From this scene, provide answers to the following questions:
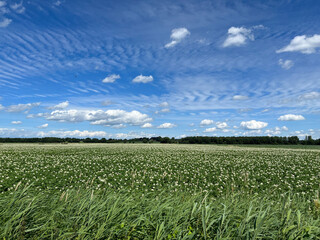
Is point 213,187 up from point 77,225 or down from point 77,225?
down

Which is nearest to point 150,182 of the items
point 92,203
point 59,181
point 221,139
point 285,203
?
point 59,181

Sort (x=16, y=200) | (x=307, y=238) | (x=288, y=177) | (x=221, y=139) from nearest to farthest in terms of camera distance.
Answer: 1. (x=307, y=238)
2. (x=16, y=200)
3. (x=288, y=177)
4. (x=221, y=139)

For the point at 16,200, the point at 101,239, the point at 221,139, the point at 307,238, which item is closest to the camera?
the point at 307,238

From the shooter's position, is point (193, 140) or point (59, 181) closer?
point (59, 181)

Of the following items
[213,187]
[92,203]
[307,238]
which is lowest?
[213,187]

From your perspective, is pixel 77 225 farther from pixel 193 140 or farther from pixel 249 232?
pixel 193 140

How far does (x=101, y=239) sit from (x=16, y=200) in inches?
97.3

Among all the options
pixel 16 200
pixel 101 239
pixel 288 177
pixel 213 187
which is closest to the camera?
pixel 101 239

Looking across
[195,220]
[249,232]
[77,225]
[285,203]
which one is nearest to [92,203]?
[77,225]

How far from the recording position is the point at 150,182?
13609 mm

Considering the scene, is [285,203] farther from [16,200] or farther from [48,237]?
[16,200]

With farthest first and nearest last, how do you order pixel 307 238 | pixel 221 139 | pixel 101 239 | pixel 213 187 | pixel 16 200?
pixel 221 139
pixel 213 187
pixel 16 200
pixel 101 239
pixel 307 238

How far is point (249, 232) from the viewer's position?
13.7ft

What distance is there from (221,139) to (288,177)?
291 ft
